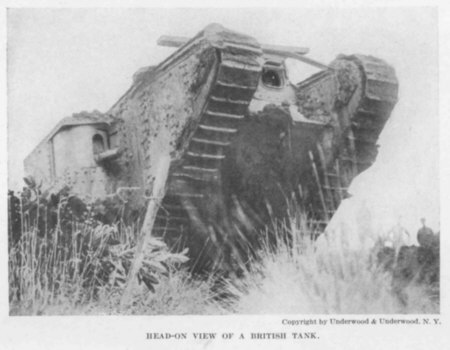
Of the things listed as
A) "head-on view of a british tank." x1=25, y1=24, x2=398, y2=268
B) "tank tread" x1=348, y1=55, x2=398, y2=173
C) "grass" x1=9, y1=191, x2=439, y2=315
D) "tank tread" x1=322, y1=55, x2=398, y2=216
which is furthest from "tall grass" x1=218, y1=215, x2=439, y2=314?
"tank tread" x1=348, y1=55, x2=398, y2=173

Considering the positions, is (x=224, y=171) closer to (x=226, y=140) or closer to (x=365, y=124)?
(x=226, y=140)

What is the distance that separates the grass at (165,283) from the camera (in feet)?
28.2

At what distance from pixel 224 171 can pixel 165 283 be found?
1.29 meters

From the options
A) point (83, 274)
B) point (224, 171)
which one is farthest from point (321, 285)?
point (83, 274)

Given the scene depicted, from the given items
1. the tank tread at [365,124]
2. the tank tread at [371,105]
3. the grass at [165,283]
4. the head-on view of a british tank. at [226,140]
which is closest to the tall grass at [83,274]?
the grass at [165,283]

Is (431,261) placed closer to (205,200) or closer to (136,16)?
(205,200)

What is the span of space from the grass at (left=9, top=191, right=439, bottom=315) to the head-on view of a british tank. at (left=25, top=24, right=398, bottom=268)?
0.47m

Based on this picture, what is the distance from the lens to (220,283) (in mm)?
9789

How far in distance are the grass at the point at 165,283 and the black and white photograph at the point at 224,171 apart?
2 cm

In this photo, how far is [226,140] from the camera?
9570mm

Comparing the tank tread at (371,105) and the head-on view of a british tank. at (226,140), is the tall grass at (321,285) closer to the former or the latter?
the head-on view of a british tank. at (226,140)

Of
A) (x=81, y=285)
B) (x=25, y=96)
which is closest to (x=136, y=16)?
(x=25, y=96)

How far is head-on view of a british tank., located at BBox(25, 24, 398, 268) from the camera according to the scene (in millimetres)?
9297

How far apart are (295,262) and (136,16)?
2.66m
